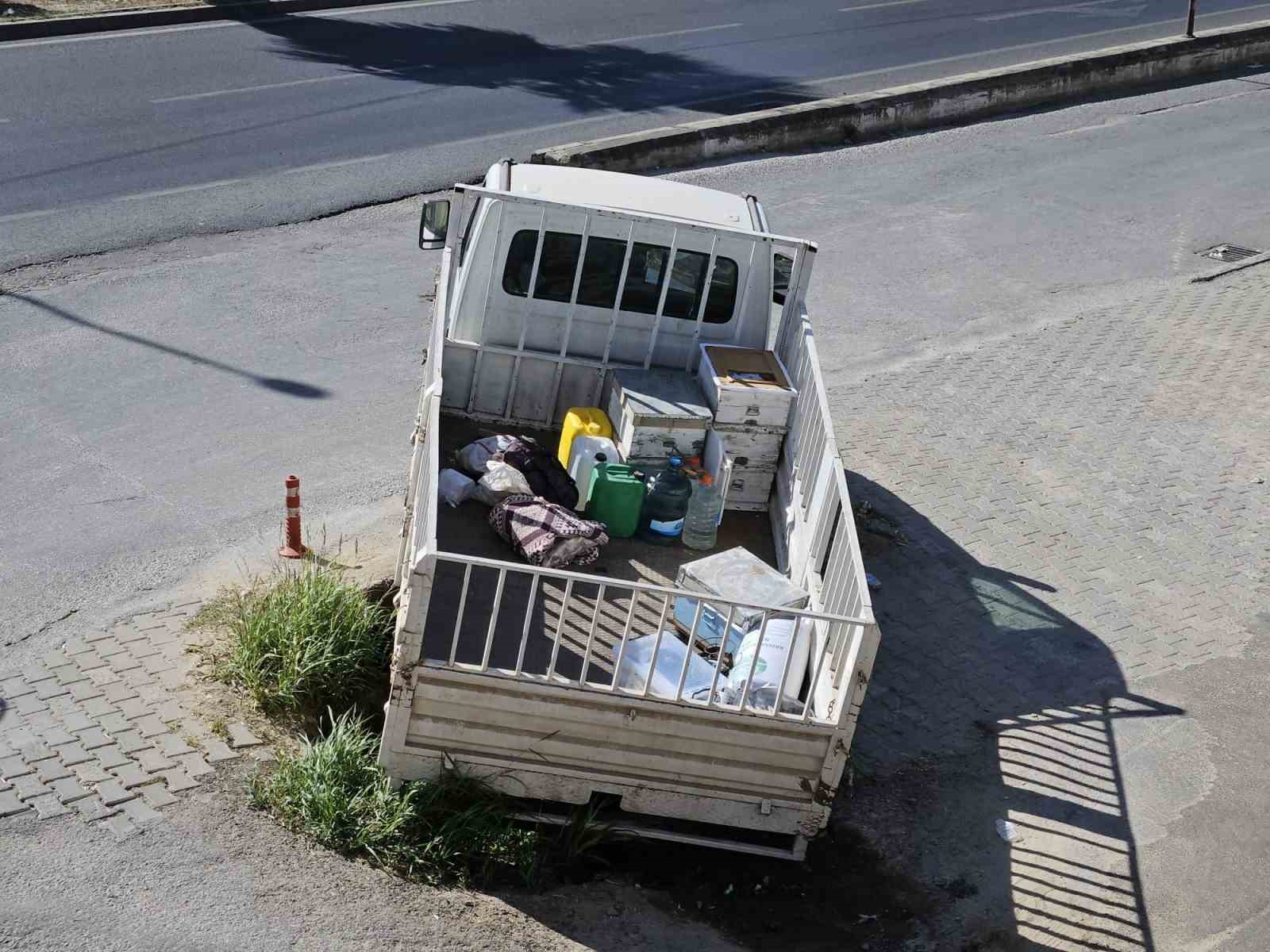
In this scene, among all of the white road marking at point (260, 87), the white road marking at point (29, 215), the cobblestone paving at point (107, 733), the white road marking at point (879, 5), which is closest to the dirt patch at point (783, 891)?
the cobblestone paving at point (107, 733)

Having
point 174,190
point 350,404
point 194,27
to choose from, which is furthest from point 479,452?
point 194,27

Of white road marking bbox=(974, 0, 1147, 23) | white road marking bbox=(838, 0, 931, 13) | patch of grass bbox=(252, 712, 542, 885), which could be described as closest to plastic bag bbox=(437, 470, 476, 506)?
patch of grass bbox=(252, 712, 542, 885)

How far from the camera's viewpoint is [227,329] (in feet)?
36.8

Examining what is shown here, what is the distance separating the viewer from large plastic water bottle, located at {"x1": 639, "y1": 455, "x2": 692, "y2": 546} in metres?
7.48

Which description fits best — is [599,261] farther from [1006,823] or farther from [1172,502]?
[1172,502]

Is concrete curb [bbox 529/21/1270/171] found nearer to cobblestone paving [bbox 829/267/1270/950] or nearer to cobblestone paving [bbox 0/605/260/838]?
cobblestone paving [bbox 829/267/1270/950]

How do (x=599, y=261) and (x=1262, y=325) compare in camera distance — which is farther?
(x=1262, y=325)

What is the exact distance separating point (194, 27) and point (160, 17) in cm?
51

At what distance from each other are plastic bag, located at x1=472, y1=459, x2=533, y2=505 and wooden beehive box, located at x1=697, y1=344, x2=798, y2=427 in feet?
4.09

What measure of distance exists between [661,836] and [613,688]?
0.88 meters

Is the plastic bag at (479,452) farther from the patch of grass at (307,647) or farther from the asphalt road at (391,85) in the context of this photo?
the asphalt road at (391,85)

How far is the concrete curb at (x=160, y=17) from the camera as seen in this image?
61.9 feet

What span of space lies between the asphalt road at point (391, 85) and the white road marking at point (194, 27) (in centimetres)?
7

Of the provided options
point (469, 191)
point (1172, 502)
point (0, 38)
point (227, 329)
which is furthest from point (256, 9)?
point (1172, 502)
